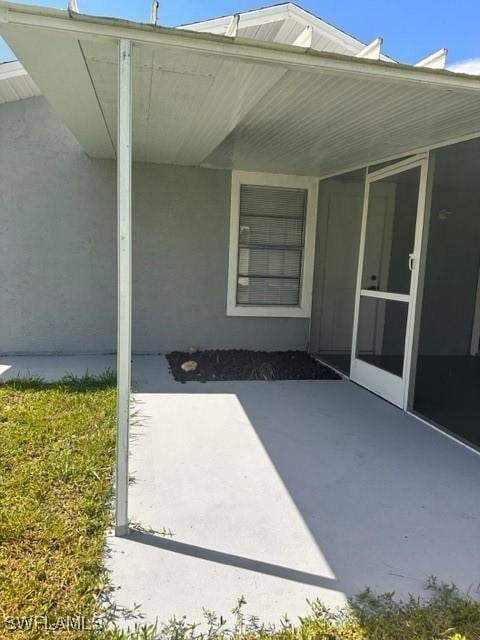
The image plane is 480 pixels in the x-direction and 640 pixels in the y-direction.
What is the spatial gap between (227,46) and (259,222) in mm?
4259

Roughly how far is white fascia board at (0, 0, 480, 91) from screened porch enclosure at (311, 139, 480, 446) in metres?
2.21

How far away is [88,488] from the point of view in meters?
2.80

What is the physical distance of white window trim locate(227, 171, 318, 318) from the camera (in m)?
6.25

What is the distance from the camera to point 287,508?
272 centimetres

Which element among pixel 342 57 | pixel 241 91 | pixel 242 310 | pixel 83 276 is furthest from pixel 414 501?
pixel 83 276

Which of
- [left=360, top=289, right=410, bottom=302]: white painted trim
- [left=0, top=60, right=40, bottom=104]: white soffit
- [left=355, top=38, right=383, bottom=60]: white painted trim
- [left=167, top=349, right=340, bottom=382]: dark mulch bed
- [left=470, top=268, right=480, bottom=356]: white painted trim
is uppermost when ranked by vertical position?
[left=0, top=60, right=40, bottom=104]: white soffit

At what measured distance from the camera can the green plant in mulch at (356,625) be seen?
180 cm

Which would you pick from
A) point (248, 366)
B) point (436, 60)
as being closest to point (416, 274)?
point (436, 60)

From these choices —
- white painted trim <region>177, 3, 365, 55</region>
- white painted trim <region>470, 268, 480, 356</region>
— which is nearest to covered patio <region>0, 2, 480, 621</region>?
white painted trim <region>177, 3, 365, 55</region>

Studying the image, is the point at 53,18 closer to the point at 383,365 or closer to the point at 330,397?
the point at 330,397

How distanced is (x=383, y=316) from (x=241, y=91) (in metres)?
3.37

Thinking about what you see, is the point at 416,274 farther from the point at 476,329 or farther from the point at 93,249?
the point at 93,249

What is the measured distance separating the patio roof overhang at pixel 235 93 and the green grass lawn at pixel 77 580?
93.7 inches

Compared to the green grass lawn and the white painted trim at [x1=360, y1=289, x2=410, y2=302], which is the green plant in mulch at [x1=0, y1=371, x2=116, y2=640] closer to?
the green grass lawn
